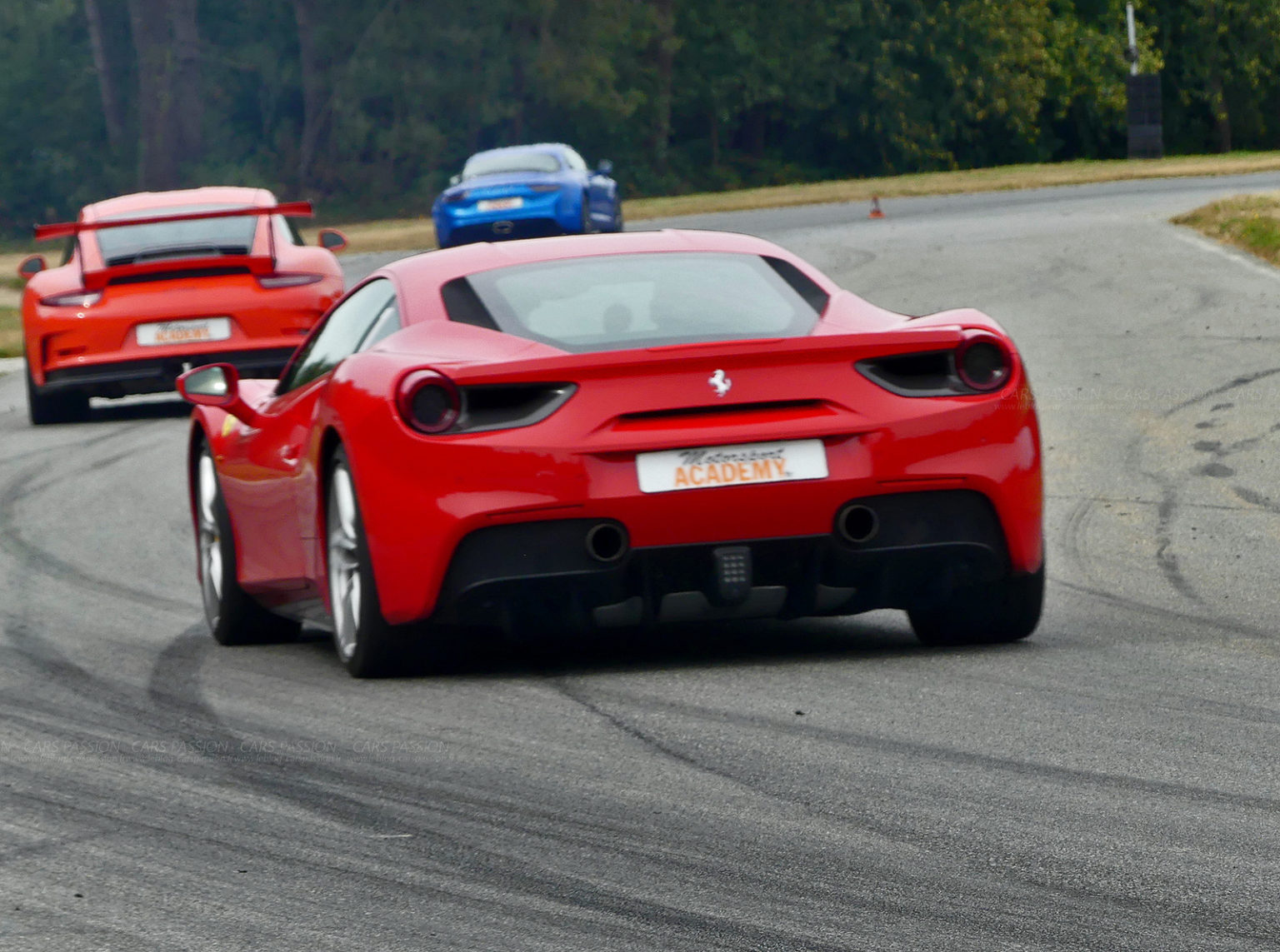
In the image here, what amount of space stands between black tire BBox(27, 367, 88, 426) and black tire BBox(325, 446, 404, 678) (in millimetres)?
8894

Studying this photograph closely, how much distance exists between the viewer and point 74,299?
14914mm

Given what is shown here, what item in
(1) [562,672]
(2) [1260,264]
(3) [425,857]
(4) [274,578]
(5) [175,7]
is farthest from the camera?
(5) [175,7]

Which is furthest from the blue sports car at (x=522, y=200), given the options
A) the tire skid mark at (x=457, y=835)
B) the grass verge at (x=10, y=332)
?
the tire skid mark at (x=457, y=835)

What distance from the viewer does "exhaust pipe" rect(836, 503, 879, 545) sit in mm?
6148

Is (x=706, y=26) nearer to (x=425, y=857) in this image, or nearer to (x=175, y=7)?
(x=175, y=7)

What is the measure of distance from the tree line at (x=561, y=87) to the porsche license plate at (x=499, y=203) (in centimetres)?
2914

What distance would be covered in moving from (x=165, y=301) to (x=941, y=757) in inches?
408

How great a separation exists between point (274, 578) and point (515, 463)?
157 centimetres

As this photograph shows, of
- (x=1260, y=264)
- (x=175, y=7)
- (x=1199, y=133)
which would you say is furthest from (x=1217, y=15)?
(x=1260, y=264)

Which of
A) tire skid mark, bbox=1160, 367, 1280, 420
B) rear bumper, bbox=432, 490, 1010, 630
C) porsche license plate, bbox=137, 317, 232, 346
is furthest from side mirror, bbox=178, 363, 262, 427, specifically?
porsche license plate, bbox=137, 317, 232, 346

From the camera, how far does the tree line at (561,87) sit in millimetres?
60562

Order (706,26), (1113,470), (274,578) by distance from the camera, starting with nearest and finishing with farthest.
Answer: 1. (274,578)
2. (1113,470)
3. (706,26)

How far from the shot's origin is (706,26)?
219 feet

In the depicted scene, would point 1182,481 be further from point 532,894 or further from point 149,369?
point 149,369
